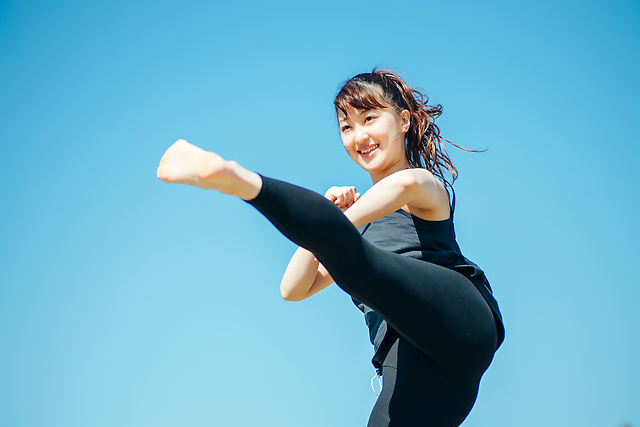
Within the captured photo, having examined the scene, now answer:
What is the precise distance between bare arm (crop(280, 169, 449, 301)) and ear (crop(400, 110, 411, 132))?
63 centimetres

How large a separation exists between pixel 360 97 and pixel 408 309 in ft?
4.69

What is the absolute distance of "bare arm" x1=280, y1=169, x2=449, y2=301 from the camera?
2.15 m

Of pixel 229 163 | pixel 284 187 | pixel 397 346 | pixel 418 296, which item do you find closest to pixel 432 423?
pixel 397 346

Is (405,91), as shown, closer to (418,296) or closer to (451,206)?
(451,206)

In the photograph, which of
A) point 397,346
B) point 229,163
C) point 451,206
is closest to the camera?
point 229,163

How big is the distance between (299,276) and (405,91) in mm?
1363

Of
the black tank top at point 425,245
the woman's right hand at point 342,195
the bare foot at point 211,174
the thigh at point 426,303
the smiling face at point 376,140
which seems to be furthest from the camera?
the smiling face at point 376,140

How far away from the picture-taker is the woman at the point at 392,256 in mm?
1669

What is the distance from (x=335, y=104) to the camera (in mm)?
3076

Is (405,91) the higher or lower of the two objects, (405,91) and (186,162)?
the higher

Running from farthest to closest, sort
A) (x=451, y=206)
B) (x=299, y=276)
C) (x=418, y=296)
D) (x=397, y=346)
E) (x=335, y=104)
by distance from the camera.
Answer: (x=335, y=104)
(x=451, y=206)
(x=299, y=276)
(x=397, y=346)
(x=418, y=296)

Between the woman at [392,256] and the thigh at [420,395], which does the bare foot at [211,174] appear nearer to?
the woman at [392,256]

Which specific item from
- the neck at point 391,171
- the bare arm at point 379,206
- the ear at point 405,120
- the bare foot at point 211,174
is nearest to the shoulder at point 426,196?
the bare arm at point 379,206

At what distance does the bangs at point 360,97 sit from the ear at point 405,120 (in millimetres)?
131
